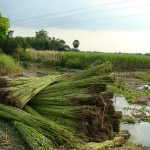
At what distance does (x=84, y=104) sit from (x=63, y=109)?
0.49m

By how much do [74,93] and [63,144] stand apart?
190 centimetres

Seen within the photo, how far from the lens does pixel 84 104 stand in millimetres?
9586

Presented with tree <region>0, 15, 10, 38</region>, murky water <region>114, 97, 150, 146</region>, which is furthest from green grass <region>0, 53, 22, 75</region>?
tree <region>0, 15, 10, 38</region>

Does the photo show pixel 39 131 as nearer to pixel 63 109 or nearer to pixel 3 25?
pixel 63 109

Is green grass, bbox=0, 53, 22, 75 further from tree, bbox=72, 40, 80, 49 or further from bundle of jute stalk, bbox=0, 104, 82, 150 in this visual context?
tree, bbox=72, 40, 80, 49

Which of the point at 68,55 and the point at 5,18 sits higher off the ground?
the point at 5,18

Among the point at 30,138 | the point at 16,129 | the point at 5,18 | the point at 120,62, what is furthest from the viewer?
the point at 5,18

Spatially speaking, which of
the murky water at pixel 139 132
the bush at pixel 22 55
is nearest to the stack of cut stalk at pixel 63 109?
the murky water at pixel 139 132

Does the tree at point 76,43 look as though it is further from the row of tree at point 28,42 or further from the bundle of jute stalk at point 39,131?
the bundle of jute stalk at point 39,131

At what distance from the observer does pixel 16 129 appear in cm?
866

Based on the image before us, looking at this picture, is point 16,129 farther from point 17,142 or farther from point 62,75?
point 62,75

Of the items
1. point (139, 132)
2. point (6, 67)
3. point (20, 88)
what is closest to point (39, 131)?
point (20, 88)

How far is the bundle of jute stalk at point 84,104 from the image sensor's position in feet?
29.8

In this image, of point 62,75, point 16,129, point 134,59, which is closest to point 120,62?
point 134,59
